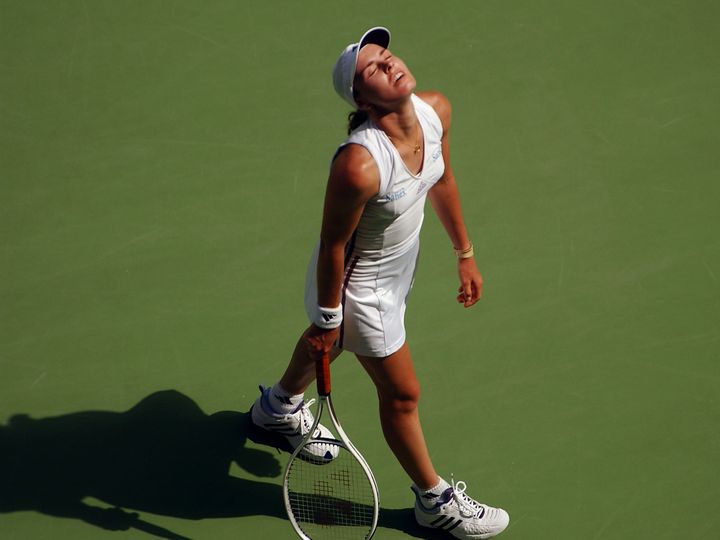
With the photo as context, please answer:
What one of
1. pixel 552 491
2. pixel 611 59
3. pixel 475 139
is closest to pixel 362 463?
pixel 552 491

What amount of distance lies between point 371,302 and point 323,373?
303 millimetres

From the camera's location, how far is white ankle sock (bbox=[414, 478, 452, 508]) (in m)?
4.12

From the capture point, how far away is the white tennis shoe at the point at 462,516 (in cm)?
414

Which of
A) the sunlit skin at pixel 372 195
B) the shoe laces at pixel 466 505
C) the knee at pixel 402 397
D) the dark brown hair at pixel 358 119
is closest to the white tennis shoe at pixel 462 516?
the shoe laces at pixel 466 505

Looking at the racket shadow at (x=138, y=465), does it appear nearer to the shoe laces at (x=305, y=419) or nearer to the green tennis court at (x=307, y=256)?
the green tennis court at (x=307, y=256)

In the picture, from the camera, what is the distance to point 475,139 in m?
5.62

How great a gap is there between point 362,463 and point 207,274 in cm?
157

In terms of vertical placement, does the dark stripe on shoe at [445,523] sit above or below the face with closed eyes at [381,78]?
below

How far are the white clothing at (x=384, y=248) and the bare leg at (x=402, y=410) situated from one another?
0.07 metres

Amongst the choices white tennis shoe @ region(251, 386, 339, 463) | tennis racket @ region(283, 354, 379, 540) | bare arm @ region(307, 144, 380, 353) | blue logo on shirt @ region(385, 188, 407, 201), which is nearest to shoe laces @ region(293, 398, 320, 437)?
white tennis shoe @ region(251, 386, 339, 463)

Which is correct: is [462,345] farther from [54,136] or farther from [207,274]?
[54,136]

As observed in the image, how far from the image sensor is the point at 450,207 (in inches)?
159

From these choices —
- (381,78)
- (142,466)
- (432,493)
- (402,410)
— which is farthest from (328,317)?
(142,466)

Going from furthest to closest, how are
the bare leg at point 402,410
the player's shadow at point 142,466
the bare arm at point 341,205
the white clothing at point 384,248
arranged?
the player's shadow at point 142,466 < the bare leg at point 402,410 < the white clothing at point 384,248 < the bare arm at point 341,205
